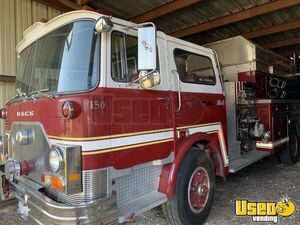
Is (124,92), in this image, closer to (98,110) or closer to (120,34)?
(98,110)

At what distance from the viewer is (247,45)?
616cm

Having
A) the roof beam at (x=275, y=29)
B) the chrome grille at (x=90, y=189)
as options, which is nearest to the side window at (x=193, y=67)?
the chrome grille at (x=90, y=189)

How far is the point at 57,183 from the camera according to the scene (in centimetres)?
240

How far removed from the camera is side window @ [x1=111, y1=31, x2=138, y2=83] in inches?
105

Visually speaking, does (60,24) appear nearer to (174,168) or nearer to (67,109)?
(67,109)

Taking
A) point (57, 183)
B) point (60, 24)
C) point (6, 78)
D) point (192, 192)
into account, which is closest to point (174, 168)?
point (192, 192)

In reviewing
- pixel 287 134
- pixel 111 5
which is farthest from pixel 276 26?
pixel 111 5

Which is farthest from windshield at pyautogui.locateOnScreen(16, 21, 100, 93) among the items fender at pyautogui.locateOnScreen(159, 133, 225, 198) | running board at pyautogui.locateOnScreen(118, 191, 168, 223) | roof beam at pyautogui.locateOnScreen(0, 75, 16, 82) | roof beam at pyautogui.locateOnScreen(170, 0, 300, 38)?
roof beam at pyautogui.locateOnScreen(170, 0, 300, 38)

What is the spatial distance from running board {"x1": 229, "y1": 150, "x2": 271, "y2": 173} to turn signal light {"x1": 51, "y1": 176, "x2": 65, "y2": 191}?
276cm

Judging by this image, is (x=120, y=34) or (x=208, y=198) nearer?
(x=120, y=34)

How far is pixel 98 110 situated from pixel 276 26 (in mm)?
7102

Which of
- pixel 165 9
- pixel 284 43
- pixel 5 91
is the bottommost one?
pixel 5 91

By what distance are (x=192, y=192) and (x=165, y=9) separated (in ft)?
14.2

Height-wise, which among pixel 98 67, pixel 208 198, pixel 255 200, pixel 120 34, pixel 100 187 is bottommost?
pixel 255 200
